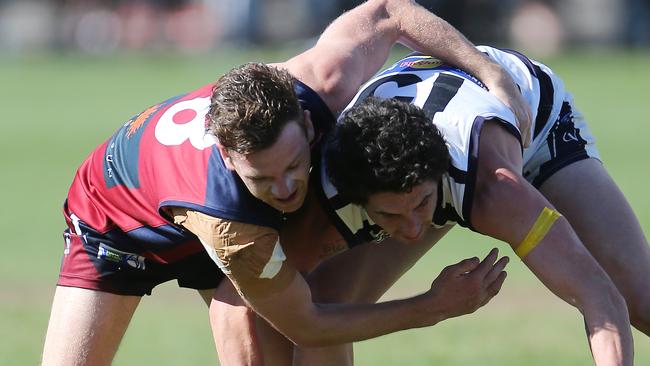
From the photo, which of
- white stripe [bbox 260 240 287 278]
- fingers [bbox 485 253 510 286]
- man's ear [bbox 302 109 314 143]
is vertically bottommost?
white stripe [bbox 260 240 287 278]

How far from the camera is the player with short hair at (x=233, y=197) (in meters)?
5.11

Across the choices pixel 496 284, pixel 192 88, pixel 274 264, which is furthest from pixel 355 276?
pixel 192 88

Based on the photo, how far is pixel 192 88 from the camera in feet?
78.0

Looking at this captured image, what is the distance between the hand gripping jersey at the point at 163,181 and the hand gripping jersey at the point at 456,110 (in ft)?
1.05

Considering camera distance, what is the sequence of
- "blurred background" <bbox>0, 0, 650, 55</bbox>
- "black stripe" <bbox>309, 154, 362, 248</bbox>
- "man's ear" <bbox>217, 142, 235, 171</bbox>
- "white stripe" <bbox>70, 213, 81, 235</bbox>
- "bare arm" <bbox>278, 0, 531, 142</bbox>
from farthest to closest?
"blurred background" <bbox>0, 0, 650, 55</bbox>, "white stripe" <bbox>70, 213, 81, 235</bbox>, "bare arm" <bbox>278, 0, 531, 142</bbox>, "black stripe" <bbox>309, 154, 362, 248</bbox>, "man's ear" <bbox>217, 142, 235, 171</bbox>

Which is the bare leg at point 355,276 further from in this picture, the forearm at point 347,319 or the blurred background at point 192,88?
the blurred background at point 192,88

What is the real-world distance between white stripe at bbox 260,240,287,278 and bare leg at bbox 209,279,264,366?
32.3 inches

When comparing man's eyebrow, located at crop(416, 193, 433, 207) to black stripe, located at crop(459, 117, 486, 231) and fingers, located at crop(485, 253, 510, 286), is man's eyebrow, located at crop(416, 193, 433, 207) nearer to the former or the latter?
black stripe, located at crop(459, 117, 486, 231)

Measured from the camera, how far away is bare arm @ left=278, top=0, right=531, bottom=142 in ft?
18.6

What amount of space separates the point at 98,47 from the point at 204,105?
3105 centimetres

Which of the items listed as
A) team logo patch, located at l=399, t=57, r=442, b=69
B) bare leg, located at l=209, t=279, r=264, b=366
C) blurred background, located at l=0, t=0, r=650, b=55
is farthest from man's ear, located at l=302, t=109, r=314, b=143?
blurred background, located at l=0, t=0, r=650, b=55

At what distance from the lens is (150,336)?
899 centimetres

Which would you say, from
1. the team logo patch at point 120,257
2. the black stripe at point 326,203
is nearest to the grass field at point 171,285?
the team logo patch at point 120,257

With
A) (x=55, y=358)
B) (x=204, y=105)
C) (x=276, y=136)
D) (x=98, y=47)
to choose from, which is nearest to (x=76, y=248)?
(x=55, y=358)
